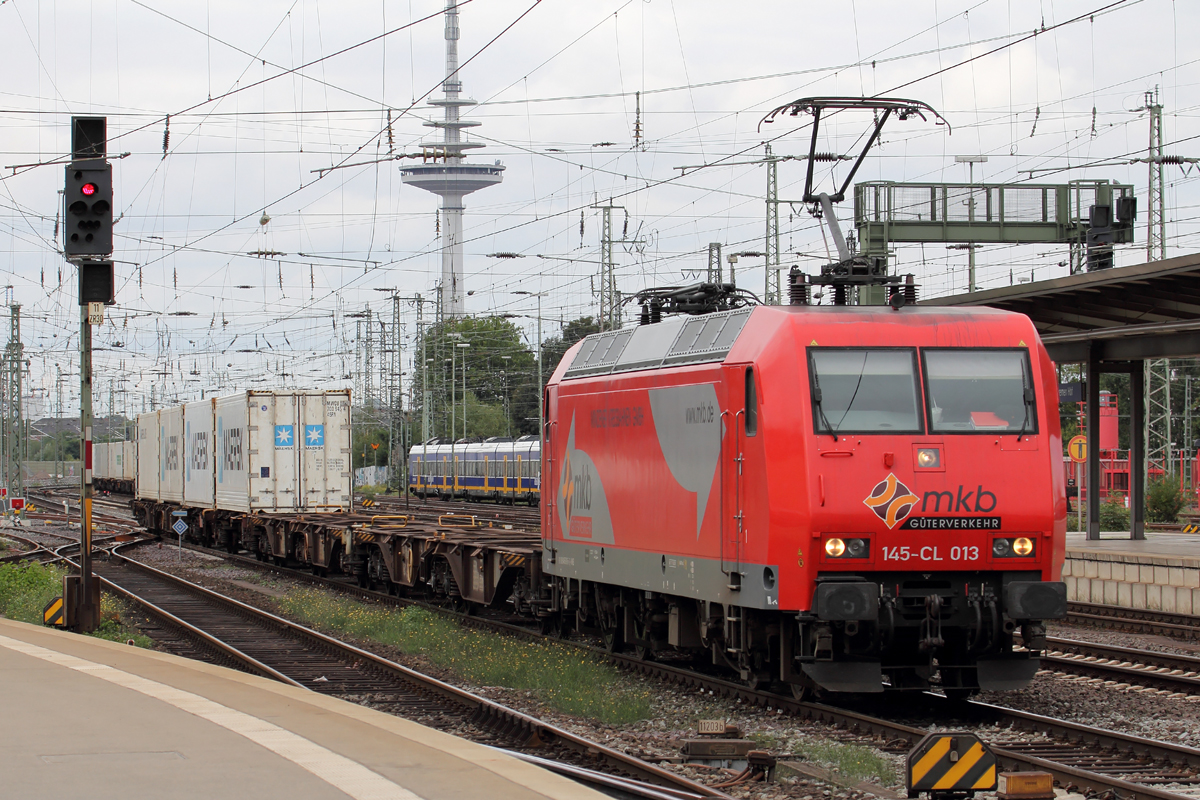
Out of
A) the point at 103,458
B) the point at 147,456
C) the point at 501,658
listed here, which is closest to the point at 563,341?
the point at 103,458

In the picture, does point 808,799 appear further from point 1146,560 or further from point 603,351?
point 1146,560

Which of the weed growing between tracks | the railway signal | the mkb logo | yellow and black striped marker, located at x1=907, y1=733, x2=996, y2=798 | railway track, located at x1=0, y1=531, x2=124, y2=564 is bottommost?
railway track, located at x1=0, y1=531, x2=124, y2=564

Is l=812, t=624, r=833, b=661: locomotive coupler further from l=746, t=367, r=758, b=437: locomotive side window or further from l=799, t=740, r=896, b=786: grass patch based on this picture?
l=746, t=367, r=758, b=437: locomotive side window

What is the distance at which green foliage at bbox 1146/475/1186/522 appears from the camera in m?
37.6

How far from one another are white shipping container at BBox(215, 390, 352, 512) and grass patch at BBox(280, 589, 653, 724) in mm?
9814

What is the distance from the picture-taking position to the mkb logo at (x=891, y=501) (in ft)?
34.6

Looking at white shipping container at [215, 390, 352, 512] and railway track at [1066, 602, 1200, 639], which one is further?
white shipping container at [215, 390, 352, 512]

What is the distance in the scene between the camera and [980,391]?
1106 cm

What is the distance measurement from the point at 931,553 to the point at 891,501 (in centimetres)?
53

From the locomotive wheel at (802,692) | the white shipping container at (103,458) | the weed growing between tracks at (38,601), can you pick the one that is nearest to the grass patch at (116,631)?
the weed growing between tracks at (38,601)

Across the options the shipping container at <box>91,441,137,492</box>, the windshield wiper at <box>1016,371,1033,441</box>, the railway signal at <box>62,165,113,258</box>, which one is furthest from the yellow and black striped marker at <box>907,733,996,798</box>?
the shipping container at <box>91,441,137,492</box>

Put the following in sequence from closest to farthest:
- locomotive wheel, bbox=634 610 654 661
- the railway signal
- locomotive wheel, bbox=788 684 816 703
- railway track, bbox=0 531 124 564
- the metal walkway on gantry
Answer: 1. locomotive wheel, bbox=788 684 816 703
2. locomotive wheel, bbox=634 610 654 661
3. the railway signal
4. the metal walkway on gantry
5. railway track, bbox=0 531 124 564

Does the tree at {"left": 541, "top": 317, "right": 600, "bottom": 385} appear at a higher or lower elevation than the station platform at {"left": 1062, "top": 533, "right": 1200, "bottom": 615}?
higher

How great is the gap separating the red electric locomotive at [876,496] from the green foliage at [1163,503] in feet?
93.9
